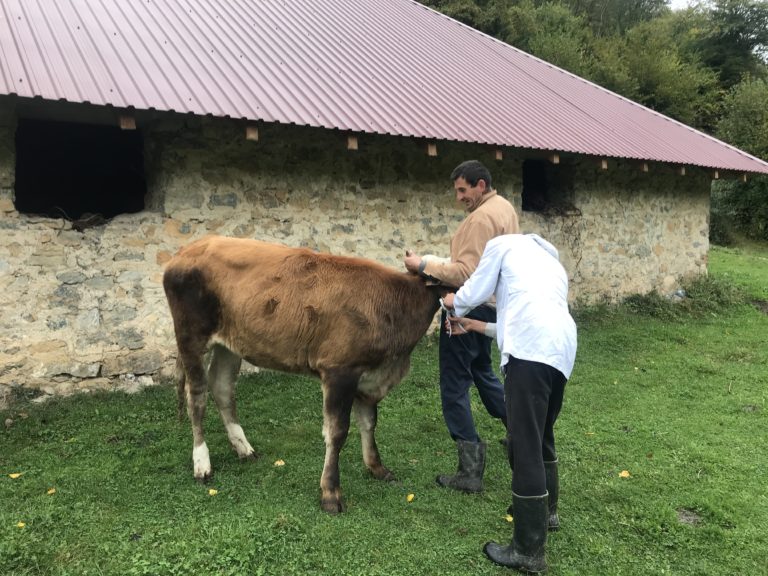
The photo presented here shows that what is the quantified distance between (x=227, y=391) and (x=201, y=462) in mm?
527

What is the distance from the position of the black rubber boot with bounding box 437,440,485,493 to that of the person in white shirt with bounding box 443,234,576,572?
0.69m

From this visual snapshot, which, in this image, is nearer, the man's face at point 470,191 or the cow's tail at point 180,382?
the man's face at point 470,191

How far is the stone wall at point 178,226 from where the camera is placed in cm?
496

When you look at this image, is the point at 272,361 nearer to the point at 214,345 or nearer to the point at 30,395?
the point at 214,345

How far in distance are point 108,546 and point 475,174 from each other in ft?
9.45

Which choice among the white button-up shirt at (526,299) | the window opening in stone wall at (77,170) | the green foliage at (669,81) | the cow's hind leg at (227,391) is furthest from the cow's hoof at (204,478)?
the green foliage at (669,81)

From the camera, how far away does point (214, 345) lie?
3846 millimetres

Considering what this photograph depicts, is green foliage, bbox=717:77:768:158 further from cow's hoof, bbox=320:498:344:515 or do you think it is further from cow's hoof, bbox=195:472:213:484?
cow's hoof, bbox=195:472:213:484

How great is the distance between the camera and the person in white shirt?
2674 mm

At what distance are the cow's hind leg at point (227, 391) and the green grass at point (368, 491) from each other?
0.13 metres

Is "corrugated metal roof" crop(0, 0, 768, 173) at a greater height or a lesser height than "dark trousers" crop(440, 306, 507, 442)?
greater

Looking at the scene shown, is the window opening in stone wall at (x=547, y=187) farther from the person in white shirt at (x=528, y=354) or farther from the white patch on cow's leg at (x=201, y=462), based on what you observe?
the white patch on cow's leg at (x=201, y=462)

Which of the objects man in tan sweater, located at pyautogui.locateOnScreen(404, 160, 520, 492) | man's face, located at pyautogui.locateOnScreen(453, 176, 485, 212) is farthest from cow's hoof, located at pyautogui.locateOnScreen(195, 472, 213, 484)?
man's face, located at pyautogui.locateOnScreen(453, 176, 485, 212)

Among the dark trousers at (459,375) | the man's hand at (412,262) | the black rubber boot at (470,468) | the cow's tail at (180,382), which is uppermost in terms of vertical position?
the man's hand at (412,262)
